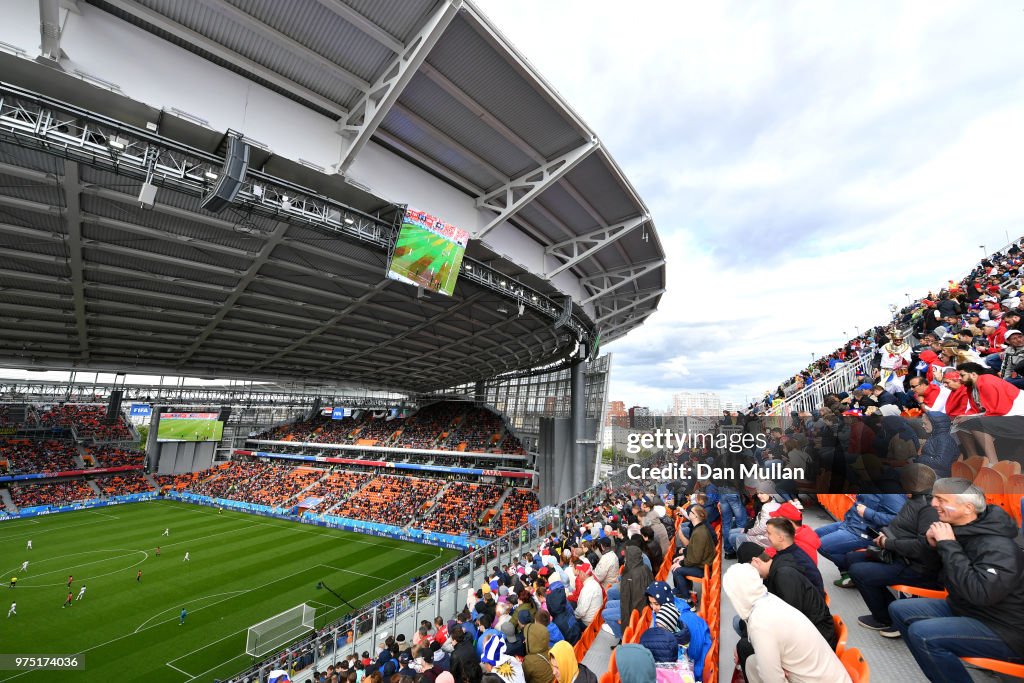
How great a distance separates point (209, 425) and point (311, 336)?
35985 millimetres

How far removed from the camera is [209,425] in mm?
50562

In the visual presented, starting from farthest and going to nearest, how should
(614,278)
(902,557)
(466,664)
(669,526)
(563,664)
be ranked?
(614,278) < (669,526) < (466,664) < (563,664) < (902,557)

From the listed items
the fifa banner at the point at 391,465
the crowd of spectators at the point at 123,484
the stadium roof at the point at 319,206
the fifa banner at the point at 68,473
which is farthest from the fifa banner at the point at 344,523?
the stadium roof at the point at 319,206

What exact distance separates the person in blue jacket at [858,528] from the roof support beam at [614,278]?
650 inches

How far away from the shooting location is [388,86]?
903 cm

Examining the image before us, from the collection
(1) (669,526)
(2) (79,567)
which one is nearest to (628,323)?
(1) (669,526)

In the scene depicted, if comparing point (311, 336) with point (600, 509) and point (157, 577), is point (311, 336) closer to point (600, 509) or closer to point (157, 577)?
point (157, 577)

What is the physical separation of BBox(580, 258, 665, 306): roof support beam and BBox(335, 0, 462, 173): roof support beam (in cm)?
1337

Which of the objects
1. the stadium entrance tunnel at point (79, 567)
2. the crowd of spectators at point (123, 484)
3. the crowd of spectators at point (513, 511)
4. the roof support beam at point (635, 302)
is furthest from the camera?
the crowd of spectators at point (123, 484)

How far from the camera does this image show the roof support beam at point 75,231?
10.7 meters

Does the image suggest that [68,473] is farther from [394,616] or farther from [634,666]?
[634,666]

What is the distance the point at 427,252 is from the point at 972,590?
11.5 metres

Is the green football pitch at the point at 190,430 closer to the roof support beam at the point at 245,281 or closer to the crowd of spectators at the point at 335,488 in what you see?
the crowd of spectators at the point at 335,488

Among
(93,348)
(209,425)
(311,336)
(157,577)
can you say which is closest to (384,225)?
(311,336)
